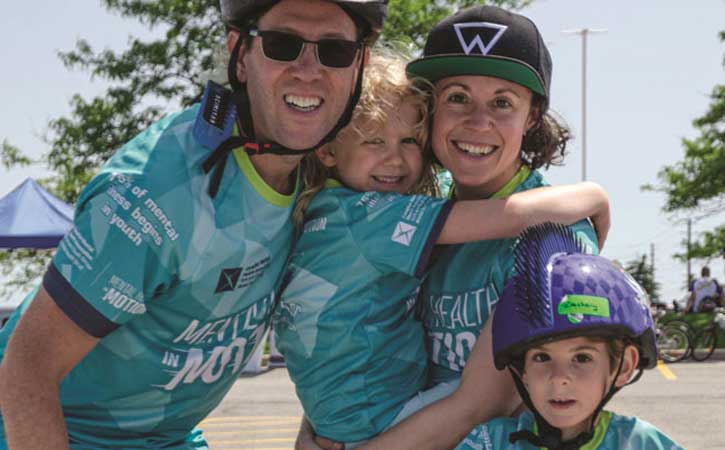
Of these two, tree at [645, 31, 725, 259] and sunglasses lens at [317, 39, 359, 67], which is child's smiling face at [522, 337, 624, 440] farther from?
tree at [645, 31, 725, 259]

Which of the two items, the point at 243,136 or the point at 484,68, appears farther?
the point at 484,68

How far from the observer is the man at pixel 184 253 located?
9.42 feet

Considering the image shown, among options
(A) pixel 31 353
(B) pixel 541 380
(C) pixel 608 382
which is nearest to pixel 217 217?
(A) pixel 31 353

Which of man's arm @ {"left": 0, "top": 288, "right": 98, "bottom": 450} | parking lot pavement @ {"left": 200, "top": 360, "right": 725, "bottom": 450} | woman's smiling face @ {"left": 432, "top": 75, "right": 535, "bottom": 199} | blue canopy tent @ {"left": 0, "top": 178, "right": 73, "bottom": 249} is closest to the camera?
man's arm @ {"left": 0, "top": 288, "right": 98, "bottom": 450}

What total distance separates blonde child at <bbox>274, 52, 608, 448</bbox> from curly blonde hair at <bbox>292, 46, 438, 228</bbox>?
0.09 meters

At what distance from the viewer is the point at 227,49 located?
3.46m

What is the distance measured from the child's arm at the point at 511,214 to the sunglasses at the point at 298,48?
58 cm

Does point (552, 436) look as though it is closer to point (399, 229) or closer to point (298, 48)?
point (399, 229)

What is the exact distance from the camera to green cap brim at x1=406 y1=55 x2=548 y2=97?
130 inches

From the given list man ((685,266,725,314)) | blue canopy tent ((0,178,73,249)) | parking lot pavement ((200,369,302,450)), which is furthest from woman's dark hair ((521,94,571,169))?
man ((685,266,725,314))

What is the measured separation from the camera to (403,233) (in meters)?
3.23

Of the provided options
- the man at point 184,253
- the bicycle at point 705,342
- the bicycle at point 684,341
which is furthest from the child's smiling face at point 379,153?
the bicycle at point 705,342

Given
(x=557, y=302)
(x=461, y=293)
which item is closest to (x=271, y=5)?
(x=461, y=293)

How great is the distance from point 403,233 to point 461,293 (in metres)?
0.27
